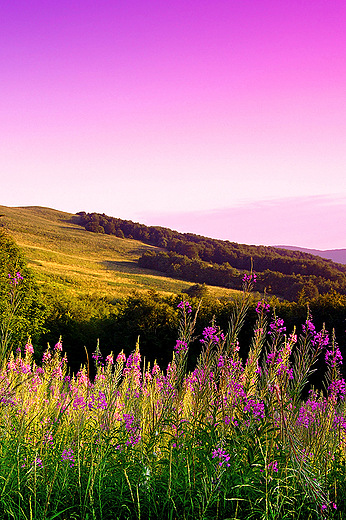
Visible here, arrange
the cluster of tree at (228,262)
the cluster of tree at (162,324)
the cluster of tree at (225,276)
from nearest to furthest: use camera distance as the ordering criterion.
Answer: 1. the cluster of tree at (162,324)
2. the cluster of tree at (225,276)
3. the cluster of tree at (228,262)

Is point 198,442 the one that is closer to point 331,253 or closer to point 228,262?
point 228,262

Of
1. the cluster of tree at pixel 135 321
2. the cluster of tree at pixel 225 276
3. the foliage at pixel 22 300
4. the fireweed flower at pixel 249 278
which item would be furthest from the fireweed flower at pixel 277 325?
the cluster of tree at pixel 225 276

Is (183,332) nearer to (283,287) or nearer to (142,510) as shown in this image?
(142,510)

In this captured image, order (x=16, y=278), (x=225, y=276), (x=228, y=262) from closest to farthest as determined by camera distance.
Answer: (x=16, y=278) < (x=225, y=276) < (x=228, y=262)

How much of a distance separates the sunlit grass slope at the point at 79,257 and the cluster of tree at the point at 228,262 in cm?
346

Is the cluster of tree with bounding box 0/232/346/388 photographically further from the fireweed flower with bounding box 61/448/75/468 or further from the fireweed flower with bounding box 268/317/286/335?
the fireweed flower with bounding box 61/448/75/468

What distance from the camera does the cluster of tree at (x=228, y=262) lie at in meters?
44.5

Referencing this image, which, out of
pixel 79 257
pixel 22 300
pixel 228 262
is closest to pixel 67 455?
pixel 22 300

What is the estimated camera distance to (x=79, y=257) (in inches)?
2628

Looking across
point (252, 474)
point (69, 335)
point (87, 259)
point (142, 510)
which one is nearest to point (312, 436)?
point (252, 474)

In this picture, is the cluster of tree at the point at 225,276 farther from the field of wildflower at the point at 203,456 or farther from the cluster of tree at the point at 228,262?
the field of wildflower at the point at 203,456

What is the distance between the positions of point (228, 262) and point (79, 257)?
26.7 metres

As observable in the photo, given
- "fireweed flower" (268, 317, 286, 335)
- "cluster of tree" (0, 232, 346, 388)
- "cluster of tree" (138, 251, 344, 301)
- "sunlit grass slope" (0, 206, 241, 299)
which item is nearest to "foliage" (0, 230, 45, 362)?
"cluster of tree" (0, 232, 346, 388)

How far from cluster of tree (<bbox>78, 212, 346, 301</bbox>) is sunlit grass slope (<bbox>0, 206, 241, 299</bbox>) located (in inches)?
136
